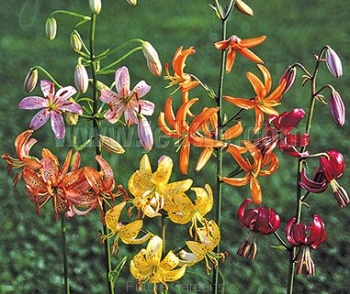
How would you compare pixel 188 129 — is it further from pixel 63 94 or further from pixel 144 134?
pixel 63 94

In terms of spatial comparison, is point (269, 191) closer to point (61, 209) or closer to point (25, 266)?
point (25, 266)

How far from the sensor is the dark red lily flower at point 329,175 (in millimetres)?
1722

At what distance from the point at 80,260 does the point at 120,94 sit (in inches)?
63.9

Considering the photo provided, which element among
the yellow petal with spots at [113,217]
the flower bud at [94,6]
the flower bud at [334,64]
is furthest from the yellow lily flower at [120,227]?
the flower bud at [334,64]

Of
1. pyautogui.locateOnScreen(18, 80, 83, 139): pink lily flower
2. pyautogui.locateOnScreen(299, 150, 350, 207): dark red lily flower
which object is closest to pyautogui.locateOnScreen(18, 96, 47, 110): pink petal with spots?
pyautogui.locateOnScreen(18, 80, 83, 139): pink lily flower

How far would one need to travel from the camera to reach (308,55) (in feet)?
17.8

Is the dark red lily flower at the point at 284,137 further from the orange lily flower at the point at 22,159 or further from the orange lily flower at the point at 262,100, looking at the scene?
the orange lily flower at the point at 22,159

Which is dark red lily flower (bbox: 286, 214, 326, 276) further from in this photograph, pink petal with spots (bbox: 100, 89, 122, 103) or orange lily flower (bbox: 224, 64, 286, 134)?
pink petal with spots (bbox: 100, 89, 122, 103)

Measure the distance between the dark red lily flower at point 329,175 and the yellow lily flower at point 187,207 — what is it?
0.75 feet

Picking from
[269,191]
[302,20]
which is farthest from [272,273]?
[302,20]

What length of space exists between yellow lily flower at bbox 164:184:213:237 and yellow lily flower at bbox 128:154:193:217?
0.02 m

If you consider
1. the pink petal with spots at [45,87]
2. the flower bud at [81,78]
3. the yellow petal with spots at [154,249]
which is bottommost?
the yellow petal with spots at [154,249]

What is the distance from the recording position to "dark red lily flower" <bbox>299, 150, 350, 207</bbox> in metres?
1.72

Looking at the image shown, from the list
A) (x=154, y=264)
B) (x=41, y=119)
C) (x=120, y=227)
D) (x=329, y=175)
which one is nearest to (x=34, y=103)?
(x=41, y=119)
